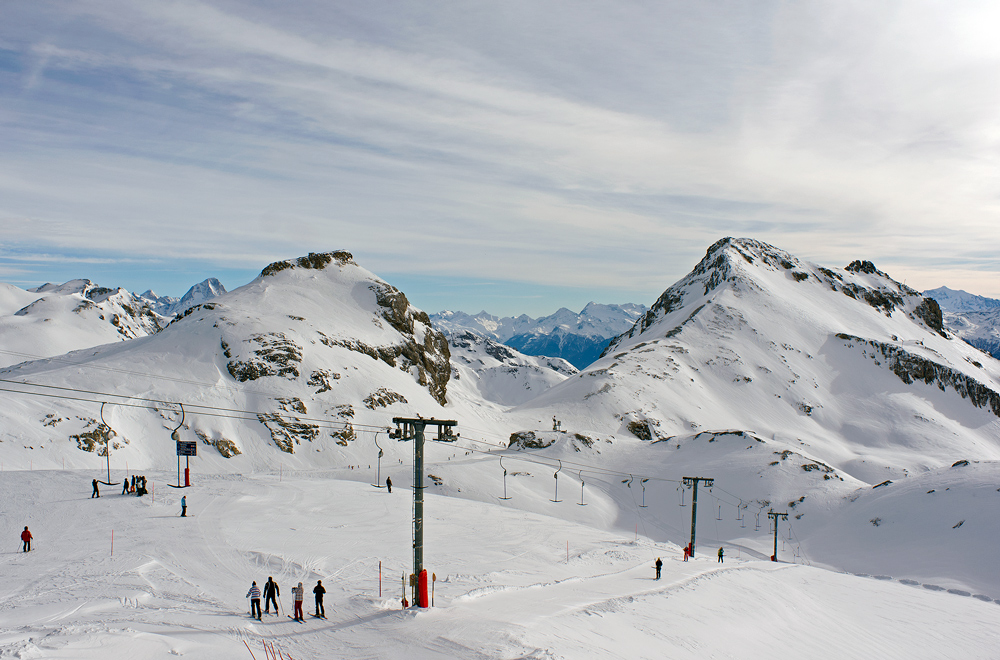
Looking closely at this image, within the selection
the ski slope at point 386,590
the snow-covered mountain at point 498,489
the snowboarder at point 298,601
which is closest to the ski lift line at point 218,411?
the snow-covered mountain at point 498,489

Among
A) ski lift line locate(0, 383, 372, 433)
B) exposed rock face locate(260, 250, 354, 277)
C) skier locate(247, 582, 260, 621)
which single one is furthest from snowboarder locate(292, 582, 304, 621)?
exposed rock face locate(260, 250, 354, 277)

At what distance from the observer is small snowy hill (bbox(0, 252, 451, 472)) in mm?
71438

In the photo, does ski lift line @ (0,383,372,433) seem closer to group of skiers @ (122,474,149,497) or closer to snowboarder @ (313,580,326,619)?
group of skiers @ (122,474,149,497)

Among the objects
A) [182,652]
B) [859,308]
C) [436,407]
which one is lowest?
[436,407]

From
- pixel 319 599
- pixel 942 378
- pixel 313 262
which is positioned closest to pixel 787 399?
pixel 942 378

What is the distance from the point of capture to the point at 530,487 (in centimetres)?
7606

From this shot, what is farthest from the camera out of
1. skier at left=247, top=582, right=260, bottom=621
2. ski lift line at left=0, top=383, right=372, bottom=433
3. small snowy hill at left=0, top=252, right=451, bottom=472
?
ski lift line at left=0, top=383, right=372, bottom=433

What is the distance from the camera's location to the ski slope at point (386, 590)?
898 inches

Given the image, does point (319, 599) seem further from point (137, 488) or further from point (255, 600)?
point (137, 488)

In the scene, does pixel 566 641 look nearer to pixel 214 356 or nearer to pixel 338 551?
pixel 338 551

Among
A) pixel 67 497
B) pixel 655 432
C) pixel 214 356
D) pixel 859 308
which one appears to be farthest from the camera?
pixel 859 308

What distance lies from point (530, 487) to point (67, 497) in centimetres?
4891

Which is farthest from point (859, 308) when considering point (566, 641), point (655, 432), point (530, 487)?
point (566, 641)

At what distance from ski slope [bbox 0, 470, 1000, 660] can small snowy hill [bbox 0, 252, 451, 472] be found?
18205mm
